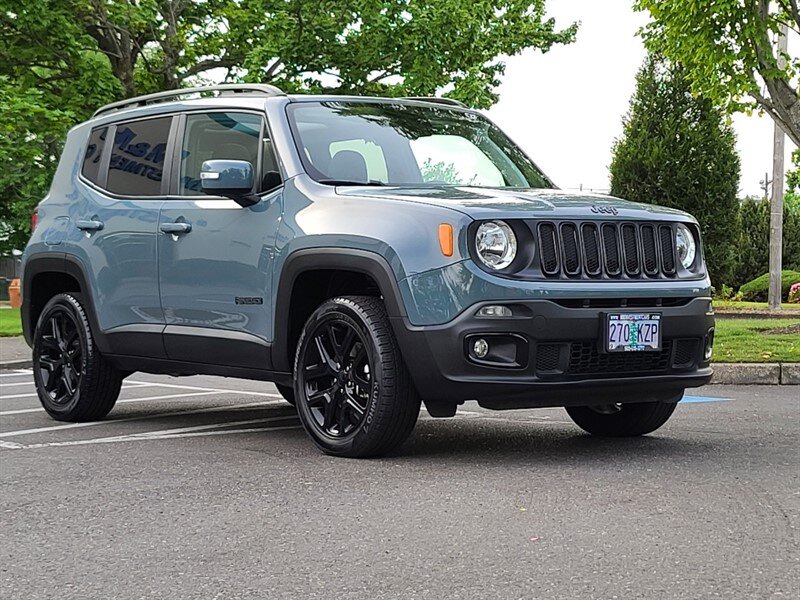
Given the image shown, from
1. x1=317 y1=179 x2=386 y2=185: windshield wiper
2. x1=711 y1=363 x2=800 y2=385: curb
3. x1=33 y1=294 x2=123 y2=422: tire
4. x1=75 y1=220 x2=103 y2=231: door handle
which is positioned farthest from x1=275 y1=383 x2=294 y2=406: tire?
x1=711 y1=363 x2=800 y2=385: curb

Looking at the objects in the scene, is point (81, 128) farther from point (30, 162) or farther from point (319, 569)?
point (30, 162)

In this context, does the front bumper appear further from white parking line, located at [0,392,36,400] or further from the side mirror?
white parking line, located at [0,392,36,400]

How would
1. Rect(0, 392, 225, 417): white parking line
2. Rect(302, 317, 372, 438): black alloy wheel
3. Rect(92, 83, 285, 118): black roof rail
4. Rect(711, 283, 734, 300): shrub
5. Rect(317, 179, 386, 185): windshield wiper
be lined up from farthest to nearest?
Rect(711, 283, 734, 300): shrub → Rect(0, 392, 225, 417): white parking line → Rect(92, 83, 285, 118): black roof rail → Rect(317, 179, 386, 185): windshield wiper → Rect(302, 317, 372, 438): black alloy wheel

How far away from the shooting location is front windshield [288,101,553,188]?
6.88m

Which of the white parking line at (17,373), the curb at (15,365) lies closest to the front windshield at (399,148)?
the white parking line at (17,373)

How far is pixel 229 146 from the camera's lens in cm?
733

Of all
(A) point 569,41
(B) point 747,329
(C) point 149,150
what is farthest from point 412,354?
(A) point 569,41

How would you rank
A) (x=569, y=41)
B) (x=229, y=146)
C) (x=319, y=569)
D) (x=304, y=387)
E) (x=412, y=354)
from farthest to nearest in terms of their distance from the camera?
(x=569, y=41) < (x=229, y=146) < (x=304, y=387) < (x=412, y=354) < (x=319, y=569)

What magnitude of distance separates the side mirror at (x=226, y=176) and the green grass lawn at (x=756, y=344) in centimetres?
664

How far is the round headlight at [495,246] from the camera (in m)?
5.96

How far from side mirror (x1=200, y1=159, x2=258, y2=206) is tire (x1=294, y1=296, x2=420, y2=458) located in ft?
2.77

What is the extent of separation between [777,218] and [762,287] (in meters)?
4.75

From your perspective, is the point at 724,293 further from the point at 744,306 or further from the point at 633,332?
the point at 633,332

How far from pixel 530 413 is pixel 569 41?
68.4 ft
